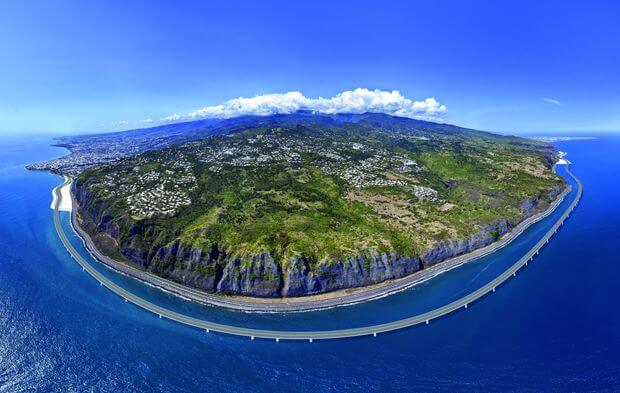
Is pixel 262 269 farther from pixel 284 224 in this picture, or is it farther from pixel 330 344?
pixel 330 344

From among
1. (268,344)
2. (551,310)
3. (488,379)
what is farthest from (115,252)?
(551,310)

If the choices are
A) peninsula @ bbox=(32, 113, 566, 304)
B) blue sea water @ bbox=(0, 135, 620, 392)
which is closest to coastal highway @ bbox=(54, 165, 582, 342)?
blue sea water @ bbox=(0, 135, 620, 392)

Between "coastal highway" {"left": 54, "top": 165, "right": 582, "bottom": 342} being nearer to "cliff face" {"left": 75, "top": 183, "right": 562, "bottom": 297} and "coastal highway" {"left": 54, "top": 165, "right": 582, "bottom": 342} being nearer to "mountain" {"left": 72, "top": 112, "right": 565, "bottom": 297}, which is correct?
"cliff face" {"left": 75, "top": 183, "right": 562, "bottom": 297}

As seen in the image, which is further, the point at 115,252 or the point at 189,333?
the point at 115,252

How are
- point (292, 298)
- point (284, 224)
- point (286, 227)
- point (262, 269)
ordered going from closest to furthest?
1. point (292, 298)
2. point (262, 269)
3. point (286, 227)
4. point (284, 224)

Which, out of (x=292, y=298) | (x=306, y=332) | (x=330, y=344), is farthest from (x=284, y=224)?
(x=330, y=344)

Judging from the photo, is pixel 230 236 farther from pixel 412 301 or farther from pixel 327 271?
pixel 412 301

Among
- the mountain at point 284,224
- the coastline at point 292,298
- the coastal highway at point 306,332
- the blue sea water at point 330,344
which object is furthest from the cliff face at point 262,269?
the coastal highway at point 306,332
